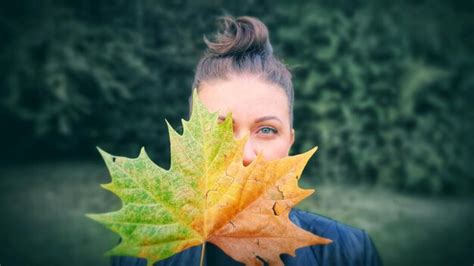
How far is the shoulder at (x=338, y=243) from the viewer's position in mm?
1286

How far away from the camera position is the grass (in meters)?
3.80

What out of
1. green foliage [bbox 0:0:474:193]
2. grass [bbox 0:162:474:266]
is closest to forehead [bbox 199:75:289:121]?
grass [bbox 0:162:474:266]

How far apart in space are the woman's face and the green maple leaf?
0.61 metres

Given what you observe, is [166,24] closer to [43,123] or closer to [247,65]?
[43,123]

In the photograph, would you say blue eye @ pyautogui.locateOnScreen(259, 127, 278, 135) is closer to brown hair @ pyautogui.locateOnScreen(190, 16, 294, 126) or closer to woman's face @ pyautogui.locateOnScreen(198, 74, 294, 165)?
woman's face @ pyautogui.locateOnScreen(198, 74, 294, 165)

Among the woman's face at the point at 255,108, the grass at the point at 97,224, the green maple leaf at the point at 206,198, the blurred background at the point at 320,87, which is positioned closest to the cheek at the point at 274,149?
the woman's face at the point at 255,108

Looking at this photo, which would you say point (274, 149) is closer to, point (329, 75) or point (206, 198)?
point (206, 198)

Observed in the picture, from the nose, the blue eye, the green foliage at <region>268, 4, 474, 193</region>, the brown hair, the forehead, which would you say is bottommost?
the nose

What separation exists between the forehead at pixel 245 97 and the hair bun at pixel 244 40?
143 millimetres

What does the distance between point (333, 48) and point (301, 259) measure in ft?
14.5

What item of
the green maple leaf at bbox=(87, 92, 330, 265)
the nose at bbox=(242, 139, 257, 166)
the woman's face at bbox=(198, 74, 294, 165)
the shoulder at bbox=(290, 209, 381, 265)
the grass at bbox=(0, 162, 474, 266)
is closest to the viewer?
the green maple leaf at bbox=(87, 92, 330, 265)

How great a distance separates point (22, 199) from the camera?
5.01m

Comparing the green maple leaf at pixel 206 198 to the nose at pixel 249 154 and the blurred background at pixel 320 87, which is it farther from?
the blurred background at pixel 320 87

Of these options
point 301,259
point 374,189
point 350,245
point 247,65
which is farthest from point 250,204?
point 374,189
